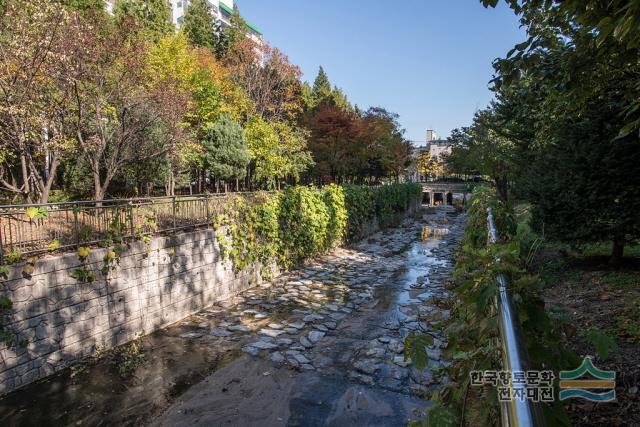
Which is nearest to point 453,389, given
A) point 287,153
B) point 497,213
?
point 497,213

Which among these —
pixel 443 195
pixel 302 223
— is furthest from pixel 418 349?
pixel 443 195

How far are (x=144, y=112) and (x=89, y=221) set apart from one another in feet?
24.4

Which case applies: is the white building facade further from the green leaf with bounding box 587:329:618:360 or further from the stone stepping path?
the green leaf with bounding box 587:329:618:360

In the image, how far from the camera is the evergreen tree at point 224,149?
19.0 metres

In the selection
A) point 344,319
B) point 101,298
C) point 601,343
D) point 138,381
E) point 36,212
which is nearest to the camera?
point 601,343

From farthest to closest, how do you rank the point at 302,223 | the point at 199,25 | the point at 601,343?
the point at 199,25, the point at 302,223, the point at 601,343

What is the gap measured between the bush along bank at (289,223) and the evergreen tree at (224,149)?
6.81 meters

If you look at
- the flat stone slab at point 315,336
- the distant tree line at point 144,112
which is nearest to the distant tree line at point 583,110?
the flat stone slab at point 315,336

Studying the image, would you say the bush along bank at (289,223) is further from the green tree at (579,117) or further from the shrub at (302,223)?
the green tree at (579,117)

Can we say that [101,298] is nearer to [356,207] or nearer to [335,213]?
[335,213]

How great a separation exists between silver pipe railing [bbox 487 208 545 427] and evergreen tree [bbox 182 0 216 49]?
35.1 m

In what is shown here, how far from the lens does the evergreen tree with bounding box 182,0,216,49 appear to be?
1266 inches

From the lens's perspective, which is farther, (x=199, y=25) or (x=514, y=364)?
(x=199, y=25)

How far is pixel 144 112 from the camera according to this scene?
12133 millimetres
